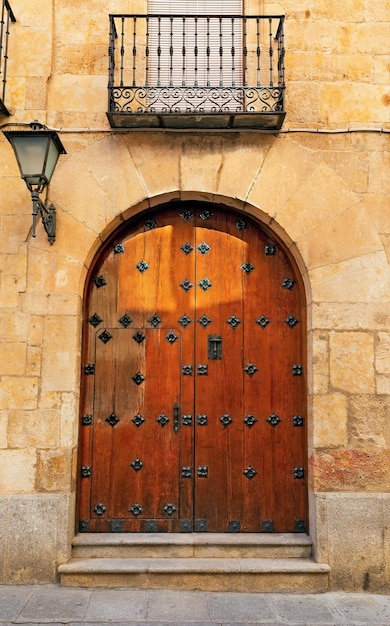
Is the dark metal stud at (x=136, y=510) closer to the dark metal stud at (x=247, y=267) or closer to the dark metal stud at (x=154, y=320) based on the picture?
the dark metal stud at (x=154, y=320)

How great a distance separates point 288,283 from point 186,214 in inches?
43.2

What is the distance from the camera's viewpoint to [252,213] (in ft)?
16.3

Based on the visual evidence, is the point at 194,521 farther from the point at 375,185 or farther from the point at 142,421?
the point at 375,185

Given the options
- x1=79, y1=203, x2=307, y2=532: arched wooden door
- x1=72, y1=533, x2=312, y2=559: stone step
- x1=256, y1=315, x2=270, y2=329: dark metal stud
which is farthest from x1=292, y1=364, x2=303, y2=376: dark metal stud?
x1=72, y1=533, x2=312, y2=559: stone step

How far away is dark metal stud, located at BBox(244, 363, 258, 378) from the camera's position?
491 centimetres

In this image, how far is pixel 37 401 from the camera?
15.1 ft

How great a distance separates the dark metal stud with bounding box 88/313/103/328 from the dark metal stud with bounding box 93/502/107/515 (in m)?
1.50

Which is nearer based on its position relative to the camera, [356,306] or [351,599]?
[351,599]

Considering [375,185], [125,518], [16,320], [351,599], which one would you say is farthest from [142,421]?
[375,185]

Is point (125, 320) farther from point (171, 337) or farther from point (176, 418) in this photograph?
point (176, 418)

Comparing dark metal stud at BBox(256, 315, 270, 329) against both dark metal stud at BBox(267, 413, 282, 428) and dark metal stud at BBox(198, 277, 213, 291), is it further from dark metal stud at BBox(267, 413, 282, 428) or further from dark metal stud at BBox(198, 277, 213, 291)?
dark metal stud at BBox(267, 413, 282, 428)

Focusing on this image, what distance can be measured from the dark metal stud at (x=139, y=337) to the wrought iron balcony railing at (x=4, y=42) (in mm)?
2180

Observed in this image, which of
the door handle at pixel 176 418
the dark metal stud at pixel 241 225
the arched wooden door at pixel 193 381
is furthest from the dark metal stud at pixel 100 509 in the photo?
the dark metal stud at pixel 241 225

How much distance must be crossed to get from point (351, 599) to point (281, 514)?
0.82 m
